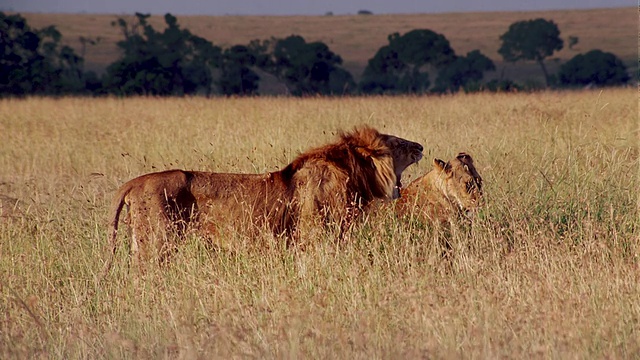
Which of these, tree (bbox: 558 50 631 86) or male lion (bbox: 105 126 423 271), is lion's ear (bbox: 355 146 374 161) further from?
tree (bbox: 558 50 631 86)

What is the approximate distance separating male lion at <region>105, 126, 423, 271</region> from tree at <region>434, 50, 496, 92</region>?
4057 cm

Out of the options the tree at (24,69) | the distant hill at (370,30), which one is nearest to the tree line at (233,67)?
the tree at (24,69)

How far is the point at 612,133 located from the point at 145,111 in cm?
792

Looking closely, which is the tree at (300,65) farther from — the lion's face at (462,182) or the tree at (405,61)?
the lion's face at (462,182)

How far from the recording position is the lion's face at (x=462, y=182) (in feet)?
19.7

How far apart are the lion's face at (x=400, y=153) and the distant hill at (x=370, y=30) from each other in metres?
55.9

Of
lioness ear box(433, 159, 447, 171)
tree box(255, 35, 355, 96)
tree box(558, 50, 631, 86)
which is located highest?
lioness ear box(433, 159, 447, 171)

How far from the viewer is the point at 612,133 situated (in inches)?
428

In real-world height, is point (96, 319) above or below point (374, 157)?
below

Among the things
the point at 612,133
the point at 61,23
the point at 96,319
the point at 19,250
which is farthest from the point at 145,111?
the point at 61,23

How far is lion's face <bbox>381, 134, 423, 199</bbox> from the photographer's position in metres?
6.21

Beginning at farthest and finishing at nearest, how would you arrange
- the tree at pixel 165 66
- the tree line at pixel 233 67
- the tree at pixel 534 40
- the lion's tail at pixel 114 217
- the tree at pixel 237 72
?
the tree at pixel 534 40 < the tree at pixel 237 72 < the tree at pixel 165 66 < the tree line at pixel 233 67 < the lion's tail at pixel 114 217

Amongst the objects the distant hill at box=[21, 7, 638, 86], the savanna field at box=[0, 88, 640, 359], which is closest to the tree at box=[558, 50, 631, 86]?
the distant hill at box=[21, 7, 638, 86]

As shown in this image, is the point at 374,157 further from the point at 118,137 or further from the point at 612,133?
the point at 118,137
